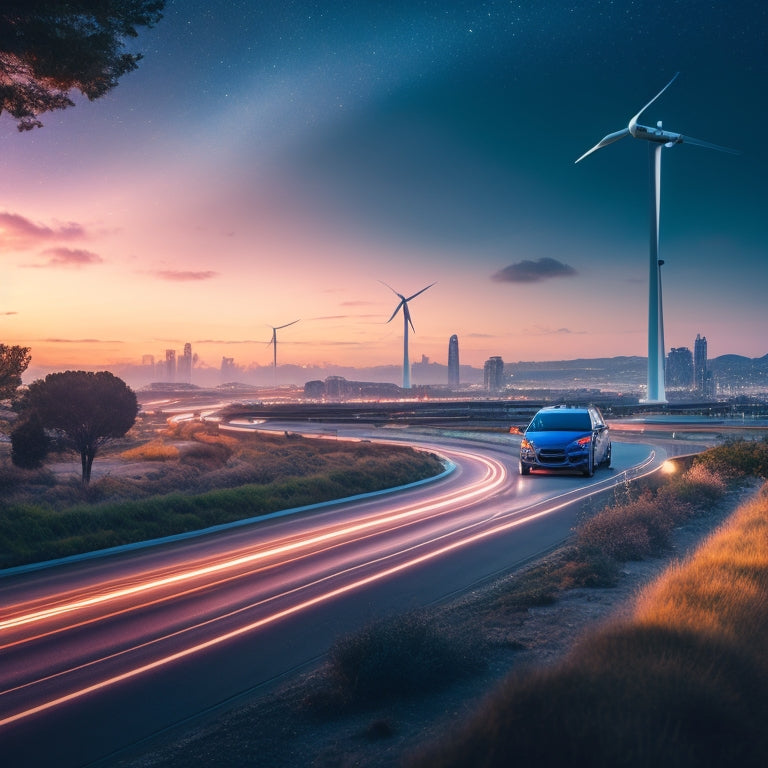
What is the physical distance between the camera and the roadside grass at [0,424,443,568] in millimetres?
14391

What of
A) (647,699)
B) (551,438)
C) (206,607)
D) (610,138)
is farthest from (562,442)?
(610,138)

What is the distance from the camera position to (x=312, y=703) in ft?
20.1

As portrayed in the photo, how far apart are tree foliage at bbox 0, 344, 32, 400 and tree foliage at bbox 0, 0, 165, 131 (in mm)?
21122

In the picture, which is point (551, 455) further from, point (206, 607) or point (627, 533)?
point (206, 607)

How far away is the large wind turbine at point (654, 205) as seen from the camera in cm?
6319

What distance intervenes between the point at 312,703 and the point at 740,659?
3430 millimetres

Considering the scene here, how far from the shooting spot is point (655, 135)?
63906 millimetres

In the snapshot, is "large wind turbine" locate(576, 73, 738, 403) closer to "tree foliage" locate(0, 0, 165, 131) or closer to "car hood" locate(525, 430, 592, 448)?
"car hood" locate(525, 430, 592, 448)

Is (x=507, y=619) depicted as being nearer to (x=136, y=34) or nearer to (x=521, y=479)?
(x=136, y=34)

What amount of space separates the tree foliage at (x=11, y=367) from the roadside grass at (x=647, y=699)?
30729mm

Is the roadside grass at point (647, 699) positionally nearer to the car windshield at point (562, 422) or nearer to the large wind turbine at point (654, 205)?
the car windshield at point (562, 422)

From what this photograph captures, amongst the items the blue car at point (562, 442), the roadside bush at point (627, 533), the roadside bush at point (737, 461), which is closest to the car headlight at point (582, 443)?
the blue car at point (562, 442)

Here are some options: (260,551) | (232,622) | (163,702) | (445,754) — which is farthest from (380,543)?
(445,754)

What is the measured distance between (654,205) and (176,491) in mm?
58200
